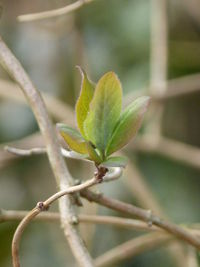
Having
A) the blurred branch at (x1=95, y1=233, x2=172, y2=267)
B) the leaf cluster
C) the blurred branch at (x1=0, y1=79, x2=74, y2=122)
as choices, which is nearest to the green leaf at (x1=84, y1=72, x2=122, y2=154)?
the leaf cluster

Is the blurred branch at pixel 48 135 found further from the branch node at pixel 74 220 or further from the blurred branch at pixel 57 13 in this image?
the blurred branch at pixel 57 13

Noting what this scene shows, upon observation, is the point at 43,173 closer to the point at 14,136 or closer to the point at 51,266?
the point at 14,136

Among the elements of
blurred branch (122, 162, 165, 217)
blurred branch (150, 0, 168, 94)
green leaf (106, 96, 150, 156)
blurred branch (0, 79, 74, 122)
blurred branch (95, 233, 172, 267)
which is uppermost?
green leaf (106, 96, 150, 156)

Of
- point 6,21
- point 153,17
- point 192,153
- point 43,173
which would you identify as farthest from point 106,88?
point 6,21

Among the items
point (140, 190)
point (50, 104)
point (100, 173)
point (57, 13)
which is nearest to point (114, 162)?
point (100, 173)

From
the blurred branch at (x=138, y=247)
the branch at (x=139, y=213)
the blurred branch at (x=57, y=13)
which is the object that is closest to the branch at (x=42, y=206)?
the branch at (x=139, y=213)

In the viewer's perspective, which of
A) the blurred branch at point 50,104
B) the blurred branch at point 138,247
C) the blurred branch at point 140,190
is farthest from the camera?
the blurred branch at point 50,104

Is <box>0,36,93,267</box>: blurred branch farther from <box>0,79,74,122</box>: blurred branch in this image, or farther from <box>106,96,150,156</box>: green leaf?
<box>0,79,74,122</box>: blurred branch
